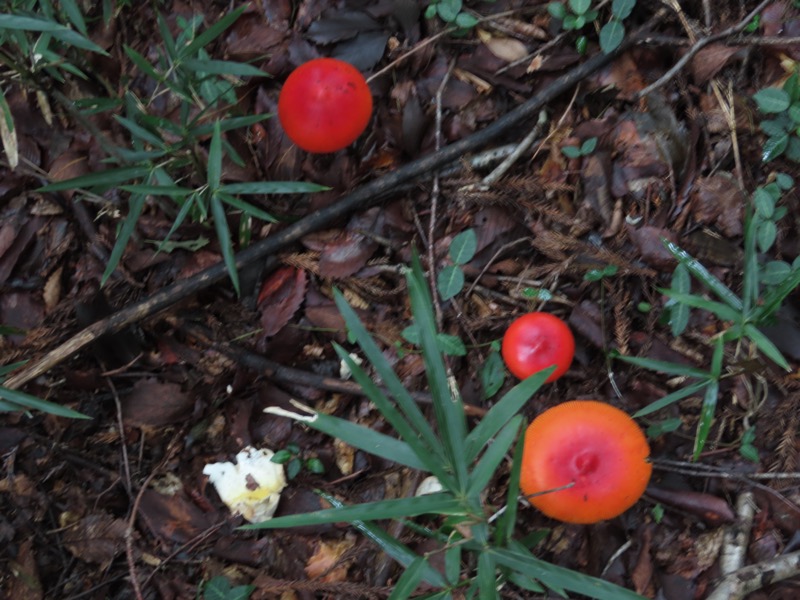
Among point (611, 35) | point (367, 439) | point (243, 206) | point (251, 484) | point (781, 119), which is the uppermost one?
point (611, 35)

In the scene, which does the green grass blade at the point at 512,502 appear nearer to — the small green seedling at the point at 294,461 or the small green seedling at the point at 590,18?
the small green seedling at the point at 294,461

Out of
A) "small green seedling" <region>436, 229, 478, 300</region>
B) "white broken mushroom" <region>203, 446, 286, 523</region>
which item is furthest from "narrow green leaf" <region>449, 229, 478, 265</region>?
"white broken mushroom" <region>203, 446, 286, 523</region>

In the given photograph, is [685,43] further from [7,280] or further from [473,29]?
[7,280]

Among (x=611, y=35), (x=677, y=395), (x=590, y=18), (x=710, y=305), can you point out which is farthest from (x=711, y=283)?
(x=590, y=18)

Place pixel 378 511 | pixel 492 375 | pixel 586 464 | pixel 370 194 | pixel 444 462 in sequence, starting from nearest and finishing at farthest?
1. pixel 378 511
2. pixel 444 462
3. pixel 586 464
4. pixel 492 375
5. pixel 370 194

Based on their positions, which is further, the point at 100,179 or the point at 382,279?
the point at 382,279

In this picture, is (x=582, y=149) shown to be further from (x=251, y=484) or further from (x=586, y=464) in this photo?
(x=251, y=484)

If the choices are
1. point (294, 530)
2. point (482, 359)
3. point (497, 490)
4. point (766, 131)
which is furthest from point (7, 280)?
point (766, 131)
